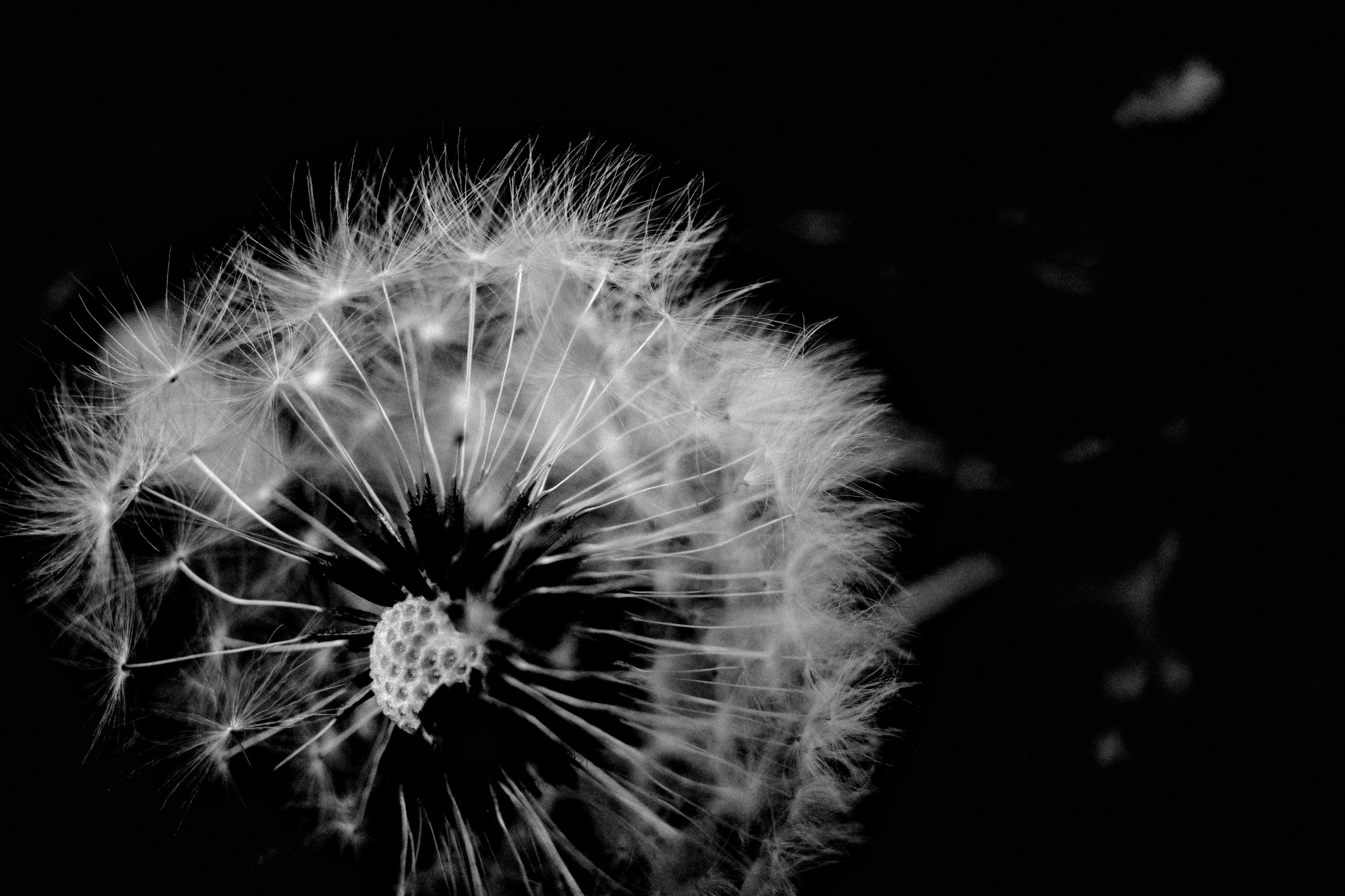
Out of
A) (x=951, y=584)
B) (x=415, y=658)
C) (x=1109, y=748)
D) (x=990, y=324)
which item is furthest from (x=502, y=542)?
(x=1109, y=748)

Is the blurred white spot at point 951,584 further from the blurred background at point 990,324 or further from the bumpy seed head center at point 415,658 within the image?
the bumpy seed head center at point 415,658

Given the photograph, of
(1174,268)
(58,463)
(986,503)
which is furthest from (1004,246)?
(58,463)

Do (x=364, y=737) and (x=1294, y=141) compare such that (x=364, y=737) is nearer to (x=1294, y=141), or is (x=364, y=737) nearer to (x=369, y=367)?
(x=369, y=367)

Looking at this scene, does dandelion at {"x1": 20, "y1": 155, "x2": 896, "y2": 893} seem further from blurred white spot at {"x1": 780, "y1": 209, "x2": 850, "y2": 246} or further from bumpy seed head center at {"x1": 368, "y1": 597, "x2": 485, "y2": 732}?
blurred white spot at {"x1": 780, "y1": 209, "x2": 850, "y2": 246}

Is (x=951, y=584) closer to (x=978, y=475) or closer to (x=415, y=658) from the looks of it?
(x=978, y=475)

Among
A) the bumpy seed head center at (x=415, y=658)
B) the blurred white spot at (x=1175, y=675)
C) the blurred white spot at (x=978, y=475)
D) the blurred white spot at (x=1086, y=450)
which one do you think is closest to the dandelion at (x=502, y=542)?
the bumpy seed head center at (x=415, y=658)

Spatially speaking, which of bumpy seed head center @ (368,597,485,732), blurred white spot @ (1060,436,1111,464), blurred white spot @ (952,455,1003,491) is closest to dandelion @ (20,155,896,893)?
bumpy seed head center @ (368,597,485,732)

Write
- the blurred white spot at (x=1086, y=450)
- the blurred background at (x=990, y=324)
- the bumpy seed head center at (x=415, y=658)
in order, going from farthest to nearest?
the blurred white spot at (x=1086, y=450), the blurred background at (x=990, y=324), the bumpy seed head center at (x=415, y=658)
